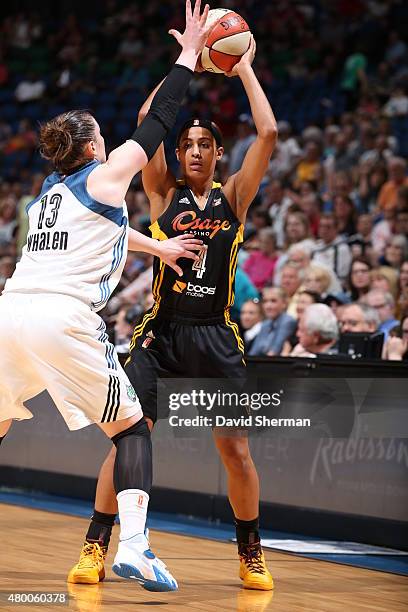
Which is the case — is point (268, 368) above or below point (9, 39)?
below

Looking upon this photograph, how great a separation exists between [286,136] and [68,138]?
8.90 m

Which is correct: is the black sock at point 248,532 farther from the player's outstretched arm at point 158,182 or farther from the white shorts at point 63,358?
the player's outstretched arm at point 158,182

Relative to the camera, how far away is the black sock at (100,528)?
505cm

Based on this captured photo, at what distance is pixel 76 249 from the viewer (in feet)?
14.1

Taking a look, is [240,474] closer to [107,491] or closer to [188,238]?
[107,491]

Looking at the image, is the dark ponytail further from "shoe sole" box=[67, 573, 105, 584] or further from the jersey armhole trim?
"shoe sole" box=[67, 573, 105, 584]

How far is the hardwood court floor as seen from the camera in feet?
15.3

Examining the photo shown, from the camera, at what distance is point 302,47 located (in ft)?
52.0

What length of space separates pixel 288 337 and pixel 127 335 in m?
1.29

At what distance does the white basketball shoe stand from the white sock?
0.11 feet

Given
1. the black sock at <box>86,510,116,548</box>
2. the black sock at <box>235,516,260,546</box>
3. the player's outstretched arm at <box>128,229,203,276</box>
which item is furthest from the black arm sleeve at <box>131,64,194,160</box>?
the black sock at <box>235,516,260,546</box>

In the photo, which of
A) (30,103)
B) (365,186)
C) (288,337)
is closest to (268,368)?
(288,337)

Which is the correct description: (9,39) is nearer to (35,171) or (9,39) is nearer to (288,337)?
(35,171)

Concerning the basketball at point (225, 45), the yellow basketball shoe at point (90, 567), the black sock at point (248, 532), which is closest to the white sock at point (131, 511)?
the yellow basketball shoe at point (90, 567)
